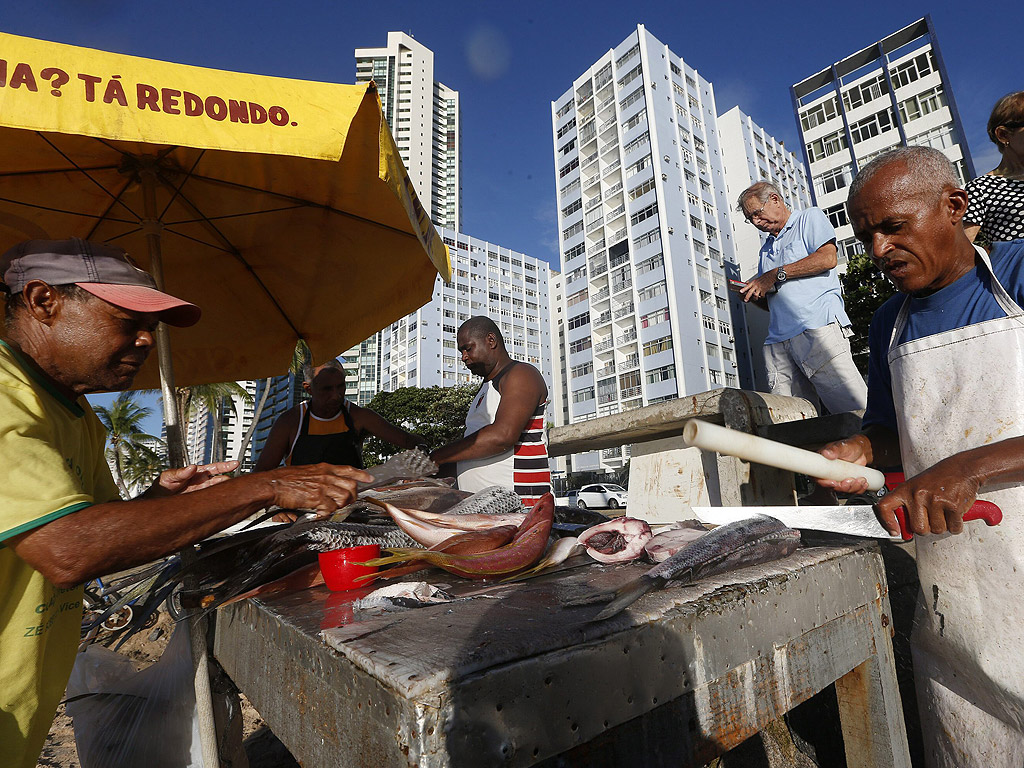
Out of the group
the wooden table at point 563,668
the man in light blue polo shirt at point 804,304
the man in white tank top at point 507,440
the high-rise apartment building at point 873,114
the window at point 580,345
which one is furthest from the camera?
the window at point 580,345

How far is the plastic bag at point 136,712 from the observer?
89.9 inches

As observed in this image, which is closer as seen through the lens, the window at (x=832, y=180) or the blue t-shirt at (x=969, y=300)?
the blue t-shirt at (x=969, y=300)

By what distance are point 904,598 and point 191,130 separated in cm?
469

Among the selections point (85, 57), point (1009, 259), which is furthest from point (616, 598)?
point (85, 57)

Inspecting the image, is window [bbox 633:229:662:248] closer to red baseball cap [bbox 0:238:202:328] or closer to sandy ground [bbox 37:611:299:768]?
sandy ground [bbox 37:611:299:768]

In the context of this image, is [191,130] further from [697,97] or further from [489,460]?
[697,97]

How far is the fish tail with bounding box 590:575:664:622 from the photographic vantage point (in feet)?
4.33

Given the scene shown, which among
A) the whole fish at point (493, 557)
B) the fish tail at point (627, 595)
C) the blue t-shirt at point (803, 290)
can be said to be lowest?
the fish tail at point (627, 595)

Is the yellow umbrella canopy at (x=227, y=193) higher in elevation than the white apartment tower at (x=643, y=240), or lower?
lower

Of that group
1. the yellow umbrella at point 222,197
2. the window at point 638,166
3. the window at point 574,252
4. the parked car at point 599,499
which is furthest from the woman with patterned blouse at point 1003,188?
the window at point 574,252

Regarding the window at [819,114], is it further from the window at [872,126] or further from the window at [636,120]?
the window at [636,120]

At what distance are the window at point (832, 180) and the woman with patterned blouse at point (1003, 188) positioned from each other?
43619mm

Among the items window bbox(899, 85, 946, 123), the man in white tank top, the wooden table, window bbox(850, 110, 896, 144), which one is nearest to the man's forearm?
the wooden table

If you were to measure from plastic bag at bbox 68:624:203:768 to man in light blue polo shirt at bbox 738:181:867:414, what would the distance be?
14.5ft
